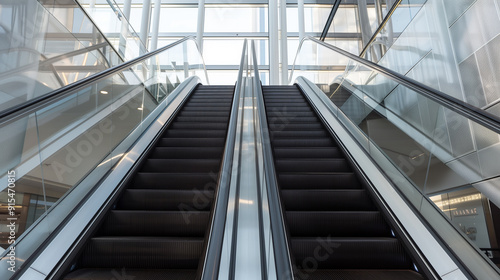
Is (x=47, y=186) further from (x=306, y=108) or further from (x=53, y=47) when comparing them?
(x=306, y=108)

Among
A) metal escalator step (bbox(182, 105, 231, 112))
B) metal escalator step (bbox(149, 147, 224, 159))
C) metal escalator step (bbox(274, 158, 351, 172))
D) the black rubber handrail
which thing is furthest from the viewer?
metal escalator step (bbox(182, 105, 231, 112))

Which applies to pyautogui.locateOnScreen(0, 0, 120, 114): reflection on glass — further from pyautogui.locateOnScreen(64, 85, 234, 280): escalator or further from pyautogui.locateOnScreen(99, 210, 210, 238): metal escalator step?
pyautogui.locateOnScreen(99, 210, 210, 238): metal escalator step

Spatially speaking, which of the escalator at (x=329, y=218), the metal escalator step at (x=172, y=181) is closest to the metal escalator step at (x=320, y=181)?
the escalator at (x=329, y=218)

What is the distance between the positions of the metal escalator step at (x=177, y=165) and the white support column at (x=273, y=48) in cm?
886

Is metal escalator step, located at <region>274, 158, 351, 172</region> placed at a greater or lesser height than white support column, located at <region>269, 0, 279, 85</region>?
lesser

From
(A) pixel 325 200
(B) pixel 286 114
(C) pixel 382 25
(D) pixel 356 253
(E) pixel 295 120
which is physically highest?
(C) pixel 382 25

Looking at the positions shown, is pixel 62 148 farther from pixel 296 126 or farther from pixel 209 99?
pixel 209 99

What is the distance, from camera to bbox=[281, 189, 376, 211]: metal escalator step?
2.94 metres

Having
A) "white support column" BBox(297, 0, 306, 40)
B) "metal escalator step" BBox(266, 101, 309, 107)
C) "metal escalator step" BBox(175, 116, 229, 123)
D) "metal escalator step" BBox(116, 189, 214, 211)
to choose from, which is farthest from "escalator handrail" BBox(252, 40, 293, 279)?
"white support column" BBox(297, 0, 306, 40)

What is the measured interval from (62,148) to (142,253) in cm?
108

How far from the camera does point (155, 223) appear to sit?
261cm

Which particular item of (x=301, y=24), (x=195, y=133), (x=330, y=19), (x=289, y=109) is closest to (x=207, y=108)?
(x=195, y=133)

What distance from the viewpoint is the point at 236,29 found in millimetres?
15883

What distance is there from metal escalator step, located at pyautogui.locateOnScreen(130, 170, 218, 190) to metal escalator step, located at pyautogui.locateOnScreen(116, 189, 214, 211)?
11.4 inches
